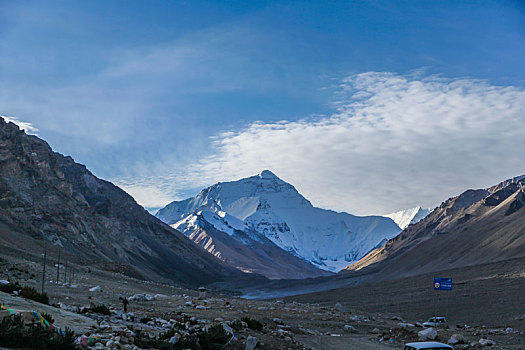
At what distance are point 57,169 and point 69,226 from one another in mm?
20899

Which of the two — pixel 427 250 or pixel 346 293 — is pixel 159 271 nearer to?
pixel 346 293

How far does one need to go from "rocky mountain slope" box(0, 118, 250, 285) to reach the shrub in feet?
173

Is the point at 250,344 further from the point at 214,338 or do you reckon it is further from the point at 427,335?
the point at 427,335

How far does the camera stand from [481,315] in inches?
1789

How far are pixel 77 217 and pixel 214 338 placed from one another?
8973 cm

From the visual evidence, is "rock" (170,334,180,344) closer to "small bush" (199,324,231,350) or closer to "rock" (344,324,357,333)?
"small bush" (199,324,231,350)

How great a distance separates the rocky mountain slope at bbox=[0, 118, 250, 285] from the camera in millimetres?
83500

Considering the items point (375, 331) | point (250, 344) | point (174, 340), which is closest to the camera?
point (174, 340)

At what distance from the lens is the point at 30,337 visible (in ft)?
37.3

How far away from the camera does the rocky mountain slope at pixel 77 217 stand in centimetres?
8350

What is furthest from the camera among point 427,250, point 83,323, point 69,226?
point 427,250

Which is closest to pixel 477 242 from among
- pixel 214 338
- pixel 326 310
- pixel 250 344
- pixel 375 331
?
pixel 326 310

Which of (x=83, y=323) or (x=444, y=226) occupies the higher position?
(x=444, y=226)

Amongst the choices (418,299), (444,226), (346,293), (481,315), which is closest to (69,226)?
(346,293)
